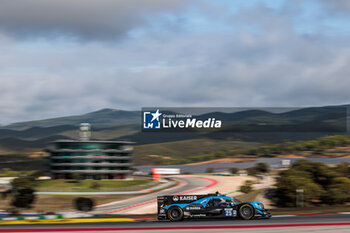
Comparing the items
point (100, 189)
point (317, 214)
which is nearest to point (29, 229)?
point (317, 214)

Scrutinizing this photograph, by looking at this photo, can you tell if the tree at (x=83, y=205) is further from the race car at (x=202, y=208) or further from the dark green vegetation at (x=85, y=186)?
the dark green vegetation at (x=85, y=186)

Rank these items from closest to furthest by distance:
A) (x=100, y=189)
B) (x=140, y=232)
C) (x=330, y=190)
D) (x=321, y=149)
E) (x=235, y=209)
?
(x=140, y=232) < (x=235, y=209) < (x=330, y=190) < (x=100, y=189) < (x=321, y=149)

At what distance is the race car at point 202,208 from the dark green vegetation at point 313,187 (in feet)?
82.6

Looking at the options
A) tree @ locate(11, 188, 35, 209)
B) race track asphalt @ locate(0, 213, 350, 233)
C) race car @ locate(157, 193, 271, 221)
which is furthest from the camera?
tree @ locate(11, 188, 35, 209)

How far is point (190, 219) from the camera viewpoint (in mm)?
26844

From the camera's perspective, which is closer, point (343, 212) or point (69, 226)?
point (69, 226)

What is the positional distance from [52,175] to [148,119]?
80.0ft

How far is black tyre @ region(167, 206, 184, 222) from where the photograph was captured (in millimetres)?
25641

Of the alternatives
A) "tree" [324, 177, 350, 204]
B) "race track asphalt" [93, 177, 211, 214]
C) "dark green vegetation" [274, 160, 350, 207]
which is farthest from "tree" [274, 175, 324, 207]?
"race track asphalt" [93, 177, 211, 214]

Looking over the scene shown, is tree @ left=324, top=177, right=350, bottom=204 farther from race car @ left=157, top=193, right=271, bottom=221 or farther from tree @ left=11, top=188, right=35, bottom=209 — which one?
tree @ left=11, top=188, right=35, bottom=209

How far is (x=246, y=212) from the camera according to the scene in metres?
25.1

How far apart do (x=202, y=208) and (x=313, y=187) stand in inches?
1078

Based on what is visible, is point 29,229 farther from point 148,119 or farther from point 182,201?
point 148,119

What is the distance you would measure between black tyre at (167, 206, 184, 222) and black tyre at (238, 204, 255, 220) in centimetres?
347
